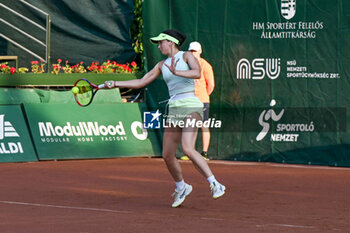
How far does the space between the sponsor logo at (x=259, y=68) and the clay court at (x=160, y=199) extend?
5.34ft

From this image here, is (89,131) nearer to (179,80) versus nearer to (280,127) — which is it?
(280,127)

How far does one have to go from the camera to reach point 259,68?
15062 mm

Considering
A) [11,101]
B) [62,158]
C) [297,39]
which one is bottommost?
[62,158]

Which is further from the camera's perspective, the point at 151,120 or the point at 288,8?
the point at 151,120

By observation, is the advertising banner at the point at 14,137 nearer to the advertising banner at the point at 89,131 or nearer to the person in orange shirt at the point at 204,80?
the advertising banner at the point at 89,131

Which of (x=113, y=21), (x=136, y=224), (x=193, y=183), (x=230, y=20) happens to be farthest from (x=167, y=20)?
(x=136, y=224)

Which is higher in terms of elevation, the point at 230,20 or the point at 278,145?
the point at 230,20

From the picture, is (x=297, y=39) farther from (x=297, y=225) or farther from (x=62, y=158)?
(x=297, y=225)

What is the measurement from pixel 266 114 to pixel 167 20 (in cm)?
277

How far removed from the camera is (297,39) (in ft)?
47.8

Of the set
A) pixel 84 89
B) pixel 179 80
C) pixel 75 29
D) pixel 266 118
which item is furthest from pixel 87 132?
pixel 179 80

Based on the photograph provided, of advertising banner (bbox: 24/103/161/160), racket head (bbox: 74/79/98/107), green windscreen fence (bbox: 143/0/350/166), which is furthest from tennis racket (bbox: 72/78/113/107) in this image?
green windscreen fence (bbox: 143/0/350/166)

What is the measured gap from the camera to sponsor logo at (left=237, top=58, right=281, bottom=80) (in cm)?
1488

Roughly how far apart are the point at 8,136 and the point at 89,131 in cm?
163
